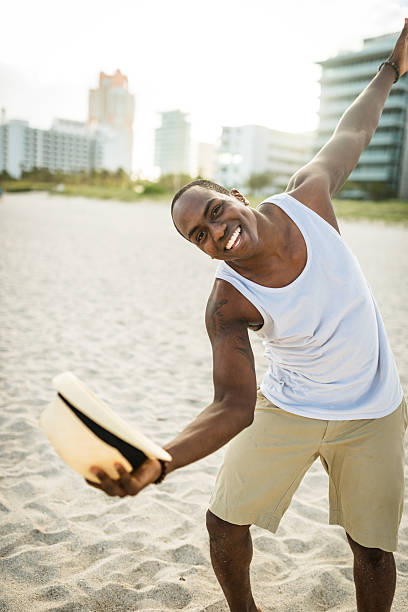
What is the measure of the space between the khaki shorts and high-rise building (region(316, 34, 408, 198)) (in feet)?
223

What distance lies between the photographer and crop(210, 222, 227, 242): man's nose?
1842 mm

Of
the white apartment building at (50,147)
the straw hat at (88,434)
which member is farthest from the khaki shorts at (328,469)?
the white apartment building at (50,147)

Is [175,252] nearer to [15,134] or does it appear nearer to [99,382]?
[99,382]

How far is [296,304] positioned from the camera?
6.16 feet

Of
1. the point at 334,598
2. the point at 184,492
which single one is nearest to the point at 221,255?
the point at 334,598

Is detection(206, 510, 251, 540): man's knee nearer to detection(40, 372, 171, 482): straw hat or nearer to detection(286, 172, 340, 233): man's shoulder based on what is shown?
detection(40, 372, 171, 482): straw hat

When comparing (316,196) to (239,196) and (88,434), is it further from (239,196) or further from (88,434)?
(88,434)

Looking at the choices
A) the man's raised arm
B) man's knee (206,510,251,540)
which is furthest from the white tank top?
man's knee (206,510,251,540)

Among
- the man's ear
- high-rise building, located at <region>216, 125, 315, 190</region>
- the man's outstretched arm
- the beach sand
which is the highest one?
high-rise building, located at <region>216, 125, 315, 190</region>

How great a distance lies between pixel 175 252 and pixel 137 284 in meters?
6.16

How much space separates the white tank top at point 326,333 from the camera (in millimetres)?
1889

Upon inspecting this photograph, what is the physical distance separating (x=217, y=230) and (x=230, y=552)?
3.91 ft

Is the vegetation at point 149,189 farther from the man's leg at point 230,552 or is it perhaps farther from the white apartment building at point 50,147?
the white apartment building at point 50,147

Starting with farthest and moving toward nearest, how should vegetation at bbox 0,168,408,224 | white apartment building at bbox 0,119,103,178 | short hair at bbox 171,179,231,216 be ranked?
white apartment building at bbox 0,119,103,178
vegetation at bbox 0,168,408,224
short hair at bbox 171,179,231,216
